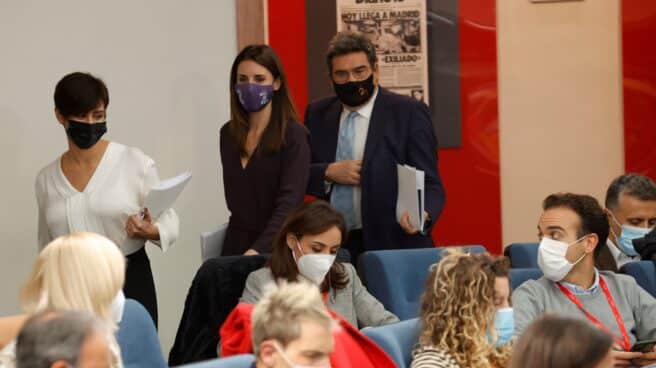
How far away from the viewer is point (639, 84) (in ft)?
26.3

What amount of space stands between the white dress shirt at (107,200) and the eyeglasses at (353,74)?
1007 mm

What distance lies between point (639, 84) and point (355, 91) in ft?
8.16

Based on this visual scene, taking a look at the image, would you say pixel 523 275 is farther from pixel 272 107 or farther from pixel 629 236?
pixel 272 107

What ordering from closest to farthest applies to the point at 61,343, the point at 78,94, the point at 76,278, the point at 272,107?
the point at 61,343, the point at 76,278, the point at 78,94, the point at 272,107

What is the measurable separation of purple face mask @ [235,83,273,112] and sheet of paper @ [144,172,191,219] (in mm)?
482

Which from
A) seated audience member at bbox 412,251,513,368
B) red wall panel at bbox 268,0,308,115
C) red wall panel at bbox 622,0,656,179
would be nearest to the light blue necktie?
red wall panel at bbox 268,0,308,115

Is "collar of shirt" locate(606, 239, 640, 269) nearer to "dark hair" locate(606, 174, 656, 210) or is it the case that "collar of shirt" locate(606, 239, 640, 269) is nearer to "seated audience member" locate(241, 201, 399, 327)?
"dark hair" locate(606, 174, 656, 210)

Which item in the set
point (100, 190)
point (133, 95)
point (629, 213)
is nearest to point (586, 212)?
point (629, 213)

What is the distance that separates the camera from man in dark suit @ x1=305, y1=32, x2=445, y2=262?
20.5 ft

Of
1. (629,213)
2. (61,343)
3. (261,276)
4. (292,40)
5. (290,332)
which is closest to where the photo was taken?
(61,343)

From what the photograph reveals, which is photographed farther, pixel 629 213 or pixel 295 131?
pixel 629 213

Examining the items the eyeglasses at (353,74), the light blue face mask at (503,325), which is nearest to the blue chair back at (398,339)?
the light blue face mask at (503,325)

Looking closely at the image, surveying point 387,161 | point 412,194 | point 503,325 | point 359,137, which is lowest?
point 503,325

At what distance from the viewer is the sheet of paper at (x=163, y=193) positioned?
217 inches
